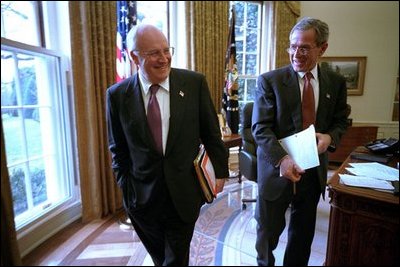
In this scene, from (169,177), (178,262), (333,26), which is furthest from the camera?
(333,26)

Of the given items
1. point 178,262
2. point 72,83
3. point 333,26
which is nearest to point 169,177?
point 178,262

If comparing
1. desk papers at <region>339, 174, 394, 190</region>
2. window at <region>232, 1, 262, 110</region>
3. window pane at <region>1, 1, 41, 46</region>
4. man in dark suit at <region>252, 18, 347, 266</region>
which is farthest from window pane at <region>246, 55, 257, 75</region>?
window pane at <region>1, 1, 41, 46</region>

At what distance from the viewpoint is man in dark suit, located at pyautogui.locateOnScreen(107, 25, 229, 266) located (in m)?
0.95

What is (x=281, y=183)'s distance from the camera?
115cm

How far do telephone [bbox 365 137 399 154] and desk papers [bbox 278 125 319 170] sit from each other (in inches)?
10.2

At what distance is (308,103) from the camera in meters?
1.03

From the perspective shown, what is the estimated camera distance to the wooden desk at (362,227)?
1.91ft

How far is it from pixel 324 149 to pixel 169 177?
642 mm

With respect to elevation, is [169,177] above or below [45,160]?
above

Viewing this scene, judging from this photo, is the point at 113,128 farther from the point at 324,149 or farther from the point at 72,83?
the point at 72,83

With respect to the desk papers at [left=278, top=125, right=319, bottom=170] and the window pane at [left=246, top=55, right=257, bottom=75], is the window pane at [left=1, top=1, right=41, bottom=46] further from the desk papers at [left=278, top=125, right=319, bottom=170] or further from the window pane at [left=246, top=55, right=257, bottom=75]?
the desk papers at [left=278, top=125, right=319, bottom=170]

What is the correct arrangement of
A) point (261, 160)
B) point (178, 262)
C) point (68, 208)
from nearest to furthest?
point (178, 262) → point (261, 160) → point (68, 208)

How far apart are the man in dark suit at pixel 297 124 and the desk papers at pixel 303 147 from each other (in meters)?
0.03

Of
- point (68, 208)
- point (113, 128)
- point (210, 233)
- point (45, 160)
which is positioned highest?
point (113, 128)
